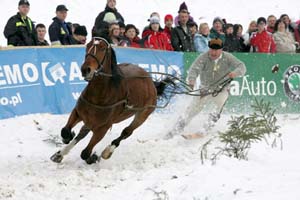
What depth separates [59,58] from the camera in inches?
419

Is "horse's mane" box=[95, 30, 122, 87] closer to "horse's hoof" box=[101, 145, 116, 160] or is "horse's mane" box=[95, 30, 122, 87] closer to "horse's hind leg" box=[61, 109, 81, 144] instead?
"horse's hind leg" box=[61, 109, 81, 144]

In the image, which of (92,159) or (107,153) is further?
(107,153)

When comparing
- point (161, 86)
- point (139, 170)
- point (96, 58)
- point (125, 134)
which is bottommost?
point (139, 170)

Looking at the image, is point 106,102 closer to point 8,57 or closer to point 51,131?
point 51,131

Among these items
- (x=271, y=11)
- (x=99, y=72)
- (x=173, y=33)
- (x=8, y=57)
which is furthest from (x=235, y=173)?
(x=271, y=11)

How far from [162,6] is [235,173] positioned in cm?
1818

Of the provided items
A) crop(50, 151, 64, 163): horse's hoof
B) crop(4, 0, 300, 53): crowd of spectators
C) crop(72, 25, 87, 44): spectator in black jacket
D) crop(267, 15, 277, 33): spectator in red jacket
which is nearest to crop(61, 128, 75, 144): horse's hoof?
crop(50, 151, 64, 163): horse's hoof

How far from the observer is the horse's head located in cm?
742

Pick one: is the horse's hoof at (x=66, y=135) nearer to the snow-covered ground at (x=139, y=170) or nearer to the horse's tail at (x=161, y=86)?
the snow-covered ground at (x=139, y=170)

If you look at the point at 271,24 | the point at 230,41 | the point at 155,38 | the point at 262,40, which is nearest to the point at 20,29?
the point at 155,38

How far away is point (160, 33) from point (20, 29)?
2.97 m

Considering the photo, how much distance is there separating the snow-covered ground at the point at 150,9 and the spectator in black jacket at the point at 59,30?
7221 millimetres

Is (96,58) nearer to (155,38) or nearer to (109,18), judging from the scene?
(109,18)

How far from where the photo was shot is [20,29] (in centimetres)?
1053
